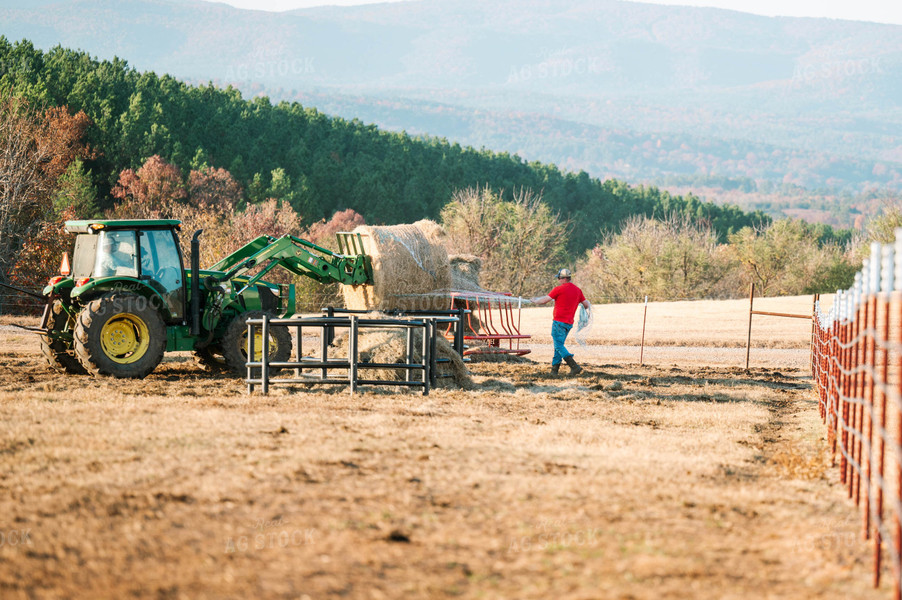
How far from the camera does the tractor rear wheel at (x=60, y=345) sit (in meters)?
13.2

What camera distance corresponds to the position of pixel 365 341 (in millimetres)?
13359

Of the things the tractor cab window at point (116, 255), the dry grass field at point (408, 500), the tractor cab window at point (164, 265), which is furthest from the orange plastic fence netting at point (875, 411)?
the tractor cab window at point (116, 255)

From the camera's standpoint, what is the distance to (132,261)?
1319 cm

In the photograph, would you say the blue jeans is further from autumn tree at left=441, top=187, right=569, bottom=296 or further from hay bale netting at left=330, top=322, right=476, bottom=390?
autumn tree at left=441, top=187, right=569, bottom=296

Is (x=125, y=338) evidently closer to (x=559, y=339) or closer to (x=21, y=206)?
(x=559, y=339)

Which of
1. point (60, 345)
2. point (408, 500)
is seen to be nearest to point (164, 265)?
point (60, 345)

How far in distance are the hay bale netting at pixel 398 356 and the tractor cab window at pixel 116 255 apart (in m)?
3.41

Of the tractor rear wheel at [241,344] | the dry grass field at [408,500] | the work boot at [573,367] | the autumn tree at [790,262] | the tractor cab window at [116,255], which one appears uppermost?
the autumn tree at [790,262]

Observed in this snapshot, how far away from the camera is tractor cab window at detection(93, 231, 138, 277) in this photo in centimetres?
1302

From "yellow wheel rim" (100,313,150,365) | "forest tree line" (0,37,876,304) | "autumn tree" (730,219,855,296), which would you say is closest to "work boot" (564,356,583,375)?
"yellow wheel rim" (100,313,150,365)

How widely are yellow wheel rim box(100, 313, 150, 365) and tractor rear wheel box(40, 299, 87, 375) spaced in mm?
882

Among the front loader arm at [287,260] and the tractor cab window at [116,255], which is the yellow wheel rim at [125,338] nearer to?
the tractor cab window at [116,255]

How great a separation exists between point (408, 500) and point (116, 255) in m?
8.64

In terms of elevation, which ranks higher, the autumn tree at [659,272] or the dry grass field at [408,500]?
the autumn tree at [659,272]
